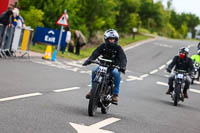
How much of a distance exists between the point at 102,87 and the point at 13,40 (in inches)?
444

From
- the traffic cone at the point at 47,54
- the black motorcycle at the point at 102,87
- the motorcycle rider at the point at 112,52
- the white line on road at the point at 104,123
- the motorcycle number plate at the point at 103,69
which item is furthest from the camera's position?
the traffic cone at the point at 47,54

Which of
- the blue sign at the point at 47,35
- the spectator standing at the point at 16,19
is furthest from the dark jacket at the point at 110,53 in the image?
the blue sign at the point at 47,35

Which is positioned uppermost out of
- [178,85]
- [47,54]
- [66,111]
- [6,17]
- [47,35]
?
[6,17]

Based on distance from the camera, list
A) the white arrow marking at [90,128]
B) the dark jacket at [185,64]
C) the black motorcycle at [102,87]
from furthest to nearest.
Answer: the dark jacket at [185,64] → the black motorcycle at [102,87] → the white arrow marking at [90,128]

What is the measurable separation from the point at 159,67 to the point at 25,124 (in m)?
26.6

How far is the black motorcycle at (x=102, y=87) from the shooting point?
30.2ft

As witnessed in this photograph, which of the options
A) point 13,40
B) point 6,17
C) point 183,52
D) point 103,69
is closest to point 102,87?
point 103,69

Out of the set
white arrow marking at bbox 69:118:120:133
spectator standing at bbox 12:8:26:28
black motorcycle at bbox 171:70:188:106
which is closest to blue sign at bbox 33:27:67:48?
spectator standing at bbox 12:8:26:28

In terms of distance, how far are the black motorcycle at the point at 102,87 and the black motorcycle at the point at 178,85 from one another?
4.68 meters

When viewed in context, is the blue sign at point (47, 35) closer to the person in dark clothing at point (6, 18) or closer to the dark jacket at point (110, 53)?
the person in dark clothing at point (6, 18)

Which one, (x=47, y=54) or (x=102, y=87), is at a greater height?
(x=102, y=87)

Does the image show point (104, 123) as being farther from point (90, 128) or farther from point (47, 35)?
point (47, 35)

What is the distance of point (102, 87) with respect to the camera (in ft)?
31.2

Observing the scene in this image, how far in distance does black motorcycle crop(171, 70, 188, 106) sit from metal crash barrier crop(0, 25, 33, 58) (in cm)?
703
